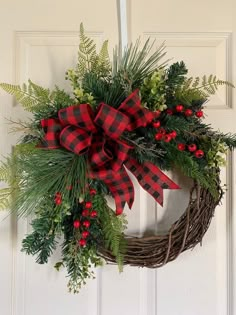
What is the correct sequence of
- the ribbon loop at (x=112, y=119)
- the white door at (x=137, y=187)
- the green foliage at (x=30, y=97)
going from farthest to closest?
the white door at (x=137, y=187) < the green foliage at (x=30, y=97) < the ribbon loop at (x=112, y=119)

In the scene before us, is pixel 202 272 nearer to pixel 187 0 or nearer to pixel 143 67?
pixel 143 67

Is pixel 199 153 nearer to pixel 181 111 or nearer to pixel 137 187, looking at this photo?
pixel 181 111

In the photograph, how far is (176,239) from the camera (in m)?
0.79

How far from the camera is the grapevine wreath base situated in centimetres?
78

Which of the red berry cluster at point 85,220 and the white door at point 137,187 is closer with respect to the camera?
the red berry cluster at point 85,220

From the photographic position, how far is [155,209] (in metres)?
0.91

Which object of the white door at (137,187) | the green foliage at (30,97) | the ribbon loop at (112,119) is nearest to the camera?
the ribbon loop at (112,119)

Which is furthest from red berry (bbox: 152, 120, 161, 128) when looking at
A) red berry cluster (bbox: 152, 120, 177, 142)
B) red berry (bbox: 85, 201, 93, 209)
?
red berry (bbox: 85, 201, 93, 209)

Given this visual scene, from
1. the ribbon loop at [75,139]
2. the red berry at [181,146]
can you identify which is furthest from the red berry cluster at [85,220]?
the red berry at [181,146]

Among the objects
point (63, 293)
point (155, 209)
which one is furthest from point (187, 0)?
point (63, 293)

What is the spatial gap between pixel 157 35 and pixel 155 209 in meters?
0.47

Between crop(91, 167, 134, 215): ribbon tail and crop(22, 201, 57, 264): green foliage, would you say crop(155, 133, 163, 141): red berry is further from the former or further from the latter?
crop(22, 201, 57, 264): green foliage

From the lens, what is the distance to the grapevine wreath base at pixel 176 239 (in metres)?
0.78

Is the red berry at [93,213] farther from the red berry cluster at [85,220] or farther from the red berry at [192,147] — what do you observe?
the red berry at [192,147]
